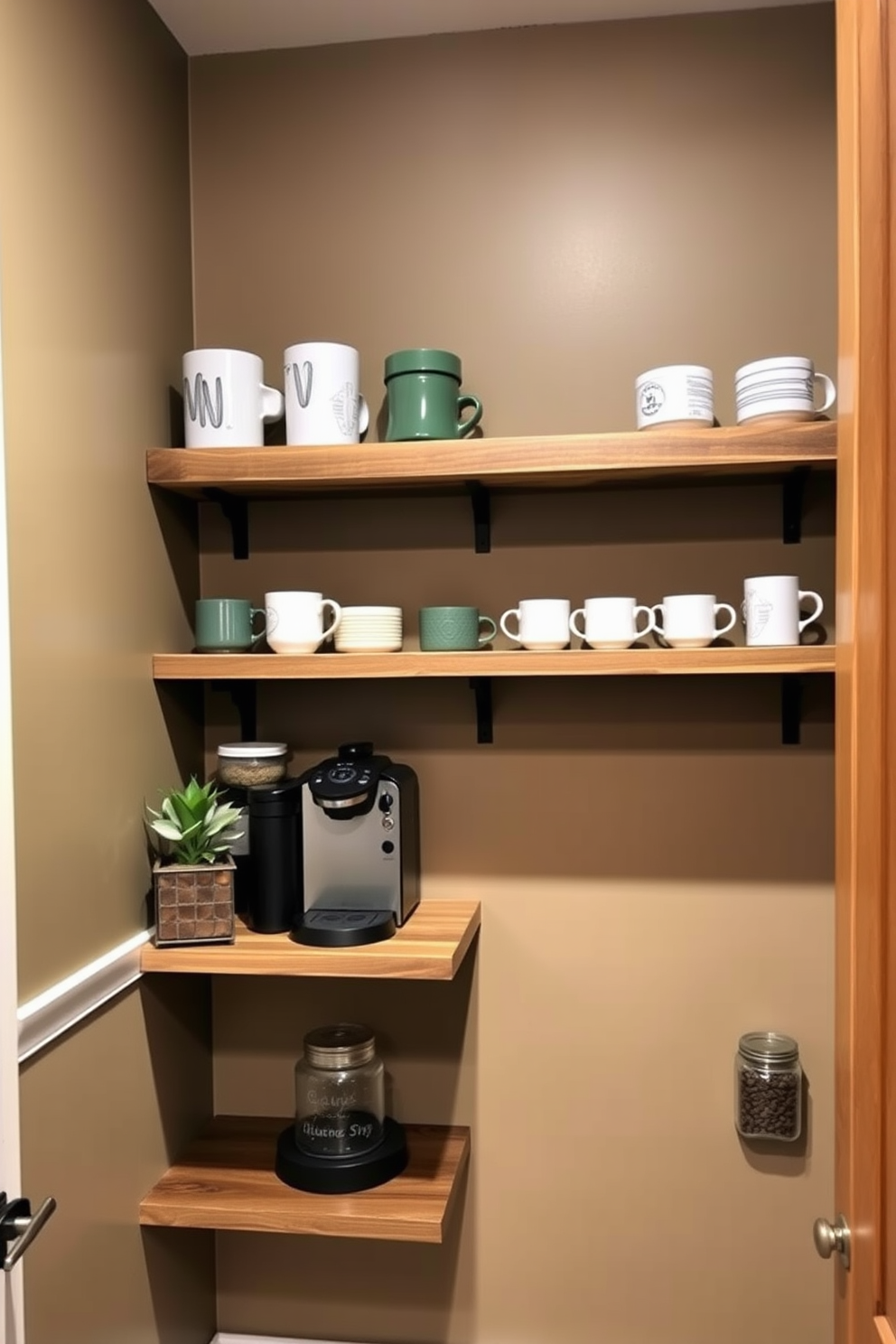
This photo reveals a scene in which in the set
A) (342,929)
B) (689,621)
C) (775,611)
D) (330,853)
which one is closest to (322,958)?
(342,929)

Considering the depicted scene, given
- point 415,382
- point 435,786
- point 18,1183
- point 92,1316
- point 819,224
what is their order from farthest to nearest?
point 435,786 → point 819,224 → point 415,382 → point 92,1316 → point 18,1183

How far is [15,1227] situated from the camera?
1060 mm

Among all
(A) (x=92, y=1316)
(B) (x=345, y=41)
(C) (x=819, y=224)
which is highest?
(B) (x=345, y=41)

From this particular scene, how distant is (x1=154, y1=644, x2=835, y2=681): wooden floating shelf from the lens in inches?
59.8

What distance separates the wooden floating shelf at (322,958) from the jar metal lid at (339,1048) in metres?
0.24

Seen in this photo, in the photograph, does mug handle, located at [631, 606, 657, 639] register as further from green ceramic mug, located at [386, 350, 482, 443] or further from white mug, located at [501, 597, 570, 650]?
green ceramic mug, located at [386, 350, 482, 443]

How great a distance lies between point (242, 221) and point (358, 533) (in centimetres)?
58

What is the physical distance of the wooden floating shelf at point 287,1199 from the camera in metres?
1.57

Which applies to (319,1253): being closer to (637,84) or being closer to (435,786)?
(435,786)

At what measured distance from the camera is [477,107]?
178 centimetres

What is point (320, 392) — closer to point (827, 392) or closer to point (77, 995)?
point (827, 392)

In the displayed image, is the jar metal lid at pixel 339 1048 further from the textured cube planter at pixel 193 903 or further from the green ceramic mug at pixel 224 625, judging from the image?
the green ceramic mug at pixel 224 625

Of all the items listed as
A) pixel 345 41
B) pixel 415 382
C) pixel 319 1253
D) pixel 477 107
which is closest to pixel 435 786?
pixel 415 382

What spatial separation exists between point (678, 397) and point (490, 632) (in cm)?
49
